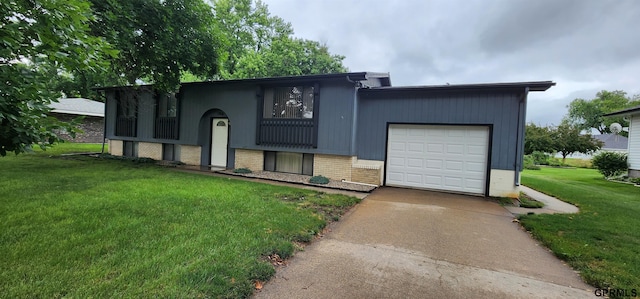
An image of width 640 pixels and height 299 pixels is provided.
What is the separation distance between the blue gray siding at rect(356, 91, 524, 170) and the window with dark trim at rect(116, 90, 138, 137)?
1097 cm

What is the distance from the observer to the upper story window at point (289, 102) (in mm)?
9922

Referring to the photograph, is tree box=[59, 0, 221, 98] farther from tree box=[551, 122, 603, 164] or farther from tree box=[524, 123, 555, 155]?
tree box=[551, 122, 603, 164]

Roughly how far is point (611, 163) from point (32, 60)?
73.4 ft

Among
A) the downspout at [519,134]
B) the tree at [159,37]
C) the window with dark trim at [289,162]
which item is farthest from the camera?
the window with dark trim at [289,162]

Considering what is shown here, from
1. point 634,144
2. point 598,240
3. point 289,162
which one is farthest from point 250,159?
point 634,144

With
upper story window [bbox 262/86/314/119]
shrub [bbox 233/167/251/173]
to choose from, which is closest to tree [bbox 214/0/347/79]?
upper story window [bbox 262/86/314/119]

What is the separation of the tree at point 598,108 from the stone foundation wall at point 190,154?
6408 cm

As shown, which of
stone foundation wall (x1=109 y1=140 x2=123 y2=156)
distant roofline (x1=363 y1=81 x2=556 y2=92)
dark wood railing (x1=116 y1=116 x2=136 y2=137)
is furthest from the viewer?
stone foundation wall (x1=109 y1=140 x2=123 y2=156)

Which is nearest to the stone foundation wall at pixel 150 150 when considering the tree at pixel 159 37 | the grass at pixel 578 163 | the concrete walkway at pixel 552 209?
the tree at pixel 159 37

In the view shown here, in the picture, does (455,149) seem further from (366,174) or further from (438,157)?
(366,174)

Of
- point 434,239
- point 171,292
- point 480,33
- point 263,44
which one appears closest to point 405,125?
point 434,239

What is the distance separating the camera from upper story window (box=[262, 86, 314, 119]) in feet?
32.6

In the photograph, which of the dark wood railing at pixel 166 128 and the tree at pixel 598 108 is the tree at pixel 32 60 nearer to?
the dark wood railing at pixel 166 128

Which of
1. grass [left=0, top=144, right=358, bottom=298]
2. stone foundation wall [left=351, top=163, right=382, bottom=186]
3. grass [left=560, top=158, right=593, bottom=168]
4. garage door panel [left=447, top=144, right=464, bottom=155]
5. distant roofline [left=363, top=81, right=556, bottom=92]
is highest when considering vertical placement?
distant roofline [left=363, top=81, right=556, bottom=92]
